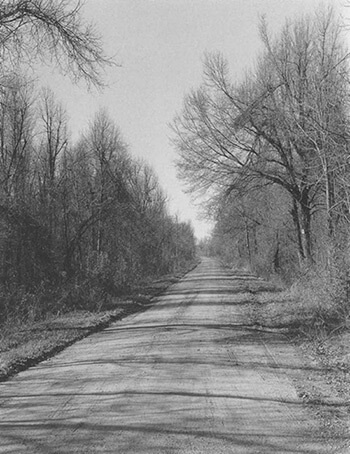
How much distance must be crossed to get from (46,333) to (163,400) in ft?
23.3

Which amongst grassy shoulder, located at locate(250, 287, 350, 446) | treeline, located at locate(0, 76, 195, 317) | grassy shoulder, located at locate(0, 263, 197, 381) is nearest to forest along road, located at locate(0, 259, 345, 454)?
grassy shoulder, located at locate(250, 287, 350, 446)

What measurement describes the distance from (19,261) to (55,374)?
10.8 meters

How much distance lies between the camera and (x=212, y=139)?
2097 cm

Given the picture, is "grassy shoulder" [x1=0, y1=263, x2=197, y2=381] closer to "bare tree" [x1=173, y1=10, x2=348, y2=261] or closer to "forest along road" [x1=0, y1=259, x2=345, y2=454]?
"forest along road" [x1=0, y1=259, x2=345, y2=454]

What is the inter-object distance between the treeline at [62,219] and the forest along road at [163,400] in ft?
21.8

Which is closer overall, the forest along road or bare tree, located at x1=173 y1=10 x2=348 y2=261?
the forest along road

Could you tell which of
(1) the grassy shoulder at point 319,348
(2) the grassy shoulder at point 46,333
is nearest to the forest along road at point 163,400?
(1) the grassy shoulder at point 319,348

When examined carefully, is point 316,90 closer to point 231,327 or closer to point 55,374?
point 231,327

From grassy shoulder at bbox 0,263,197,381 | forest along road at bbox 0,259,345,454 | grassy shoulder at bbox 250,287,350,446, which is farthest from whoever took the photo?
grassy shoulder at bbox 0,263,197,381

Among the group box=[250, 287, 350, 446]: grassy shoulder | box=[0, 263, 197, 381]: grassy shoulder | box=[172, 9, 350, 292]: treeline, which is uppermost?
box=[172, 9, 350, 292]: treeline

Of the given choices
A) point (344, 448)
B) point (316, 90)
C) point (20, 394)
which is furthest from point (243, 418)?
point (316, 90)

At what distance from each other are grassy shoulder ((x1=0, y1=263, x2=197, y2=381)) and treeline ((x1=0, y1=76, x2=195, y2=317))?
164 centimetres

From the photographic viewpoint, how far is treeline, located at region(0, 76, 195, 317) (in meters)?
17.4

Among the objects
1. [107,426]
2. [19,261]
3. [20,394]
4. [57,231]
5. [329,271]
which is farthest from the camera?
[57,231]
